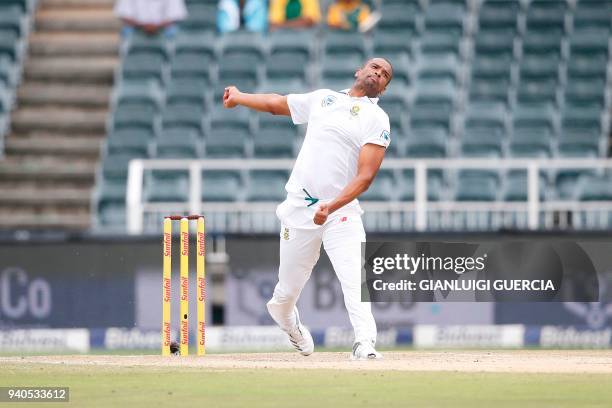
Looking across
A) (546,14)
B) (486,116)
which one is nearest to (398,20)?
(546,14)

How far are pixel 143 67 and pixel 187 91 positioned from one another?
86cm

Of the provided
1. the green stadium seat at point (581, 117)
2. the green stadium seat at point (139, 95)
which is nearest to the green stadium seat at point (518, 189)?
the green stadium seat at point (581, 117)

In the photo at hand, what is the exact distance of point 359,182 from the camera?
10141 millimetres

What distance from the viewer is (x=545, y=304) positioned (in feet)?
54.2

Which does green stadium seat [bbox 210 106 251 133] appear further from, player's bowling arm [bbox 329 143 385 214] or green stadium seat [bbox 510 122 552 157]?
player's bowling arm [bbox 329 143 385 214]

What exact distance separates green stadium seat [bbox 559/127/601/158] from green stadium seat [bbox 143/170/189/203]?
4.60 meters

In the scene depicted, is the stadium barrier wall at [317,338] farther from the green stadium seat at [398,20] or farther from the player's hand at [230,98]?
the green stadium seat at [398,20]

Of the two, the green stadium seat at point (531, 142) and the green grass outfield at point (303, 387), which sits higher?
the green stadium seat at point (531, 142)

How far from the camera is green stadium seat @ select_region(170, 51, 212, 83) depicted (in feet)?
68.6

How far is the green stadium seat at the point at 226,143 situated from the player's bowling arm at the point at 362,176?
9.32 m

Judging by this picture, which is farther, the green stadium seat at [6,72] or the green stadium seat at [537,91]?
the green stadium seat at [6,72]

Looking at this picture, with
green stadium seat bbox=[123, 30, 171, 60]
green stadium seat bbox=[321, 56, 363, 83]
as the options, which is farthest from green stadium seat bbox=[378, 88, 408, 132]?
green stadium seat bbox=[123, 30, 171, 60]

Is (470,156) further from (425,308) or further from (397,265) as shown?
(397,265)

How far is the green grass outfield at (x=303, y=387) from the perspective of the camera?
808cm
